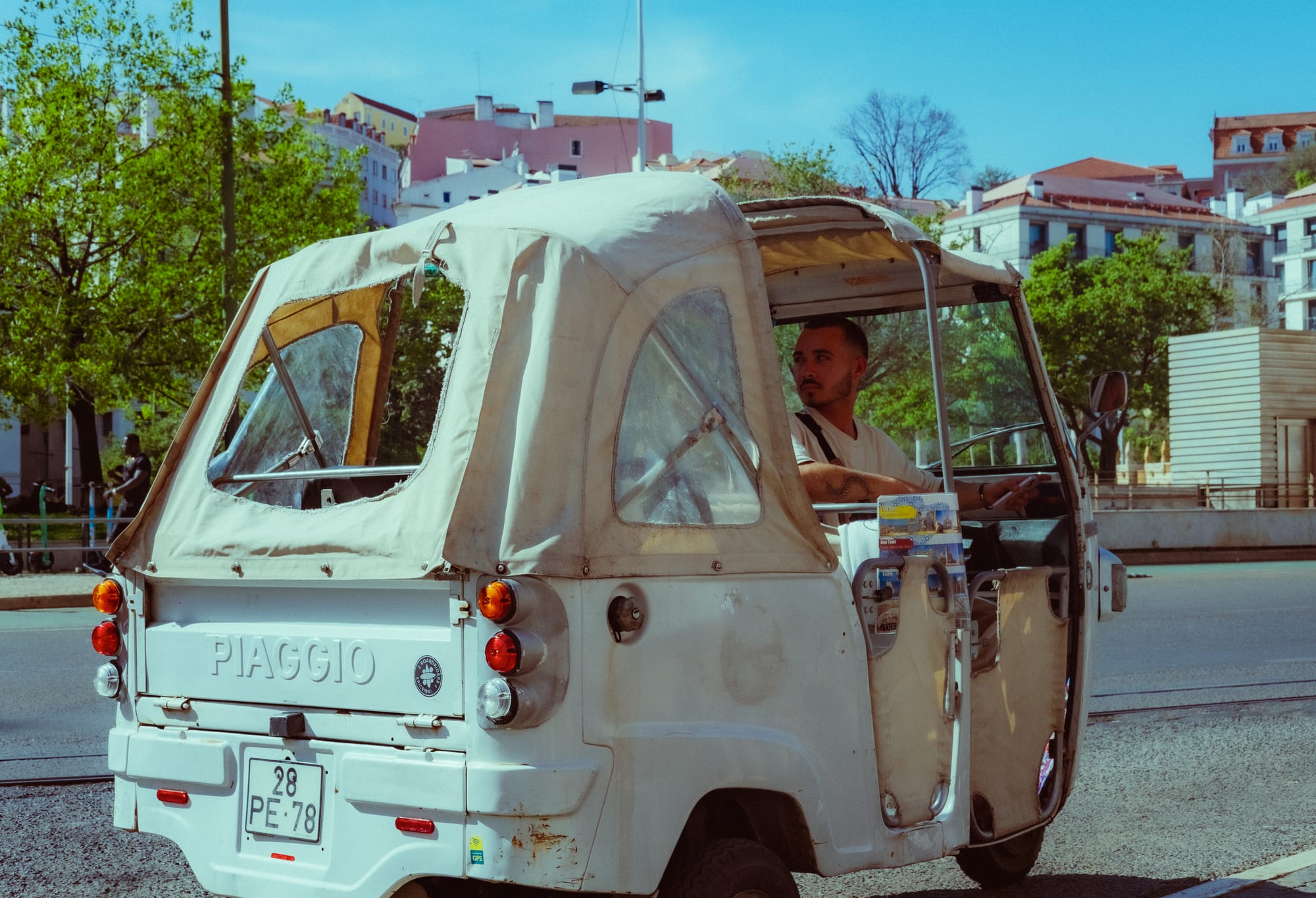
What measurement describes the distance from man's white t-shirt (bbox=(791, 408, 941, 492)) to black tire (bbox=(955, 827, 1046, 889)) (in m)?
1.23

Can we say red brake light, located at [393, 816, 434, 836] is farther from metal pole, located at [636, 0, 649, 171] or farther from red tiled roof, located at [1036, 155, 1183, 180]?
red tiled roof, located at [1036, 155, 1183, 180]

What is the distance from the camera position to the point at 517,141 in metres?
107

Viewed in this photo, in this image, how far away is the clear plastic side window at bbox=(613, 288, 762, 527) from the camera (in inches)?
134

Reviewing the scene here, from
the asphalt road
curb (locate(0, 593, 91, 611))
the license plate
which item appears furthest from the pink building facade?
the license plate

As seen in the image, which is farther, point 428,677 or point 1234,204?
point 1234,204

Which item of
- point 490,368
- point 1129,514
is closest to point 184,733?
point 490,368

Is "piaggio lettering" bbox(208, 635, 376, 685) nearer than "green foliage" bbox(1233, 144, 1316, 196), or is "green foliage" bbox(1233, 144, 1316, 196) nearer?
"piaggio lettering" bbox(208, 635, 376, 685)

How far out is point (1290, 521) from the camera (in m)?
29.0

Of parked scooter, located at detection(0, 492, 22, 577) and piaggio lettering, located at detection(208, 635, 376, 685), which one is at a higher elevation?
piaggio lettering, located at detection(208, 635, 376, 685)

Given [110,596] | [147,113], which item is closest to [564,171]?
[147,113]

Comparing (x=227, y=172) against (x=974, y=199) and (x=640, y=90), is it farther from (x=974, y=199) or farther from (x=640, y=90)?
(x=974, y=199)

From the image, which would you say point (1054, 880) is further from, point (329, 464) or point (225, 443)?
point (225, 443)

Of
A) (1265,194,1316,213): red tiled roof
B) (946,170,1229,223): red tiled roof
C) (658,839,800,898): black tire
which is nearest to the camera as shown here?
(658,839,800,898): black tire

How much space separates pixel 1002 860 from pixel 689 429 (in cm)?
245
